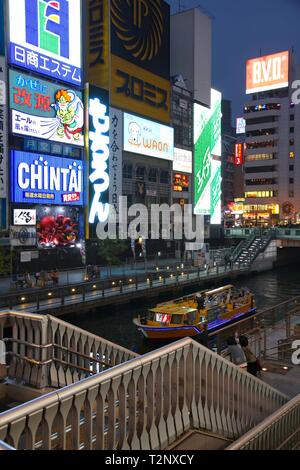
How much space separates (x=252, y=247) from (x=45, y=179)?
32.8 meters

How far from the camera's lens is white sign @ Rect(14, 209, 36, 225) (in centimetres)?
4278

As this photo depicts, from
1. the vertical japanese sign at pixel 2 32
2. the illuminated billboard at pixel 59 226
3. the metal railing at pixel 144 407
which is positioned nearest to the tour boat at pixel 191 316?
the metal railing at pixel 144 407

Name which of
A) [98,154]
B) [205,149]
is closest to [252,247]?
[205,149]

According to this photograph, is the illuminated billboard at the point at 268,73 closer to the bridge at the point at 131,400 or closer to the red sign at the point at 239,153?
the red sign at the point at 239,153

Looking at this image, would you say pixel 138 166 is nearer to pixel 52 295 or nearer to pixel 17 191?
pixel 17 191

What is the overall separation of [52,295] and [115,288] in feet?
22.8

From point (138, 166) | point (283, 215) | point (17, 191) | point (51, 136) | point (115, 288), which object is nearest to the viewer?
point (115, 288)

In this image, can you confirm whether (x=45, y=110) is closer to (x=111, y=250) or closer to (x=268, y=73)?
(x=111, y=250)

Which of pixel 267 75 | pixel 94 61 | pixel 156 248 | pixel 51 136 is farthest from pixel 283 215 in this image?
pixel 51 136

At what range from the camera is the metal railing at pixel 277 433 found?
6.12 metres

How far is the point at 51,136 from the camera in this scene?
45688 mm

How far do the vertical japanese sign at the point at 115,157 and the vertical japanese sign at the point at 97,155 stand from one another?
1.87 metres

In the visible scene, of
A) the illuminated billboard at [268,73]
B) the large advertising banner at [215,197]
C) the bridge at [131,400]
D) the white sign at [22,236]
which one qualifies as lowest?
the bridge at [131,400]

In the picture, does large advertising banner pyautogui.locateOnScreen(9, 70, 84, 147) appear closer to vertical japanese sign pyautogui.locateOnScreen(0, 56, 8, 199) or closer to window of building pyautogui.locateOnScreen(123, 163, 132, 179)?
vertical japanese sign pyautogui.locateOnScreen(0, 56, 8, 199)
